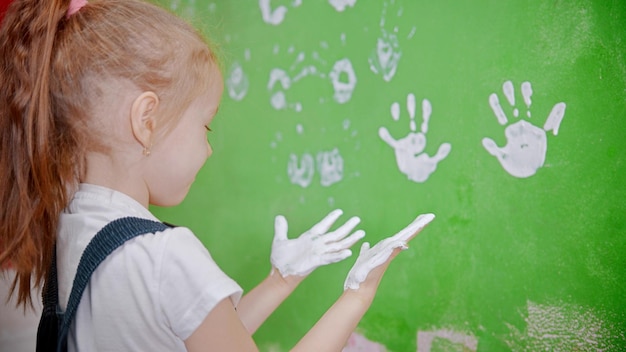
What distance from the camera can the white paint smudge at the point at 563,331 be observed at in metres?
1.11

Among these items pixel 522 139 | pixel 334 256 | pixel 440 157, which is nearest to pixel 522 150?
pixel 522 139

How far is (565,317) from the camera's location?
3.74 ft

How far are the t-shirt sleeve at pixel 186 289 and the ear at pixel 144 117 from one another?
0.17 m

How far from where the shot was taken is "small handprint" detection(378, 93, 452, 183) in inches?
50.4

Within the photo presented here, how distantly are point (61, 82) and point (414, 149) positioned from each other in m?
0.68

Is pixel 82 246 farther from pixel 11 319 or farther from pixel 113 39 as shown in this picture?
pixel 11 319

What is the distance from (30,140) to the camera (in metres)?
0.93

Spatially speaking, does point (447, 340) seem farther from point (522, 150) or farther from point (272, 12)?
point (272, 12)

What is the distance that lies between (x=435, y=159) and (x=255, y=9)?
0.58 meters

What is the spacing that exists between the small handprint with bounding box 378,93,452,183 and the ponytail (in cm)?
64

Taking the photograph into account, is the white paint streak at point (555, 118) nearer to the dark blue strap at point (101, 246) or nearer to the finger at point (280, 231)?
the finger at point (280, 231)

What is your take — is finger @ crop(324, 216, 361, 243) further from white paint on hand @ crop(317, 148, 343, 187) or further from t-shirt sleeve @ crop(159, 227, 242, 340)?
t-shirt sleeve @ crop(159, 227, 242, 340)

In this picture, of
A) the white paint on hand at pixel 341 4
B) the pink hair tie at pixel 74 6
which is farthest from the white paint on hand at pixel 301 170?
the pink hair tie at pixel 74 6

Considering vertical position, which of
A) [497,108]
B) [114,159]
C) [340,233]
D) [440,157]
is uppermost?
[497,108]
